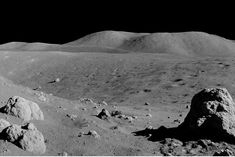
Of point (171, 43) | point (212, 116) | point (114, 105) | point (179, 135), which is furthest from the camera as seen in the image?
point (171, 43)

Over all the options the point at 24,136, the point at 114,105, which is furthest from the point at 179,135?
the point at 114,105

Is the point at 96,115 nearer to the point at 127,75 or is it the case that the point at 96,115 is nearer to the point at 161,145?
the point at 161,145

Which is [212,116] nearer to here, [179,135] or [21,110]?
[179,135]

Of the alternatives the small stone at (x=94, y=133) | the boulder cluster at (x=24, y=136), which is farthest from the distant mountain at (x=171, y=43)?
the boulder cluster at (x=24, y=136)

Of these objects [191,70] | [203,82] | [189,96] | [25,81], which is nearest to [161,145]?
[189,96]

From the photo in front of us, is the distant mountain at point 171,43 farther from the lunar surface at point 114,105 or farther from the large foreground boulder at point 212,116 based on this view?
the large foreground boulder at point 212,116

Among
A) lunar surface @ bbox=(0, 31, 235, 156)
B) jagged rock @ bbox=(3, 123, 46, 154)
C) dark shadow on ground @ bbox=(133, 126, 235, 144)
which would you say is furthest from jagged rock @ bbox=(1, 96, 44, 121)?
dark shadow on ground @ bbox=(133, 126, 235, 144)

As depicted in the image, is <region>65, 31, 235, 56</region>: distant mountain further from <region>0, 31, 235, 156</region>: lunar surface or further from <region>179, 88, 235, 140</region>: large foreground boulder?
<region>179, 88, 235, 140</region>: large foreground boulder

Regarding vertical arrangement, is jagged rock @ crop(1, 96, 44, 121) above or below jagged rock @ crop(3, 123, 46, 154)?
above
